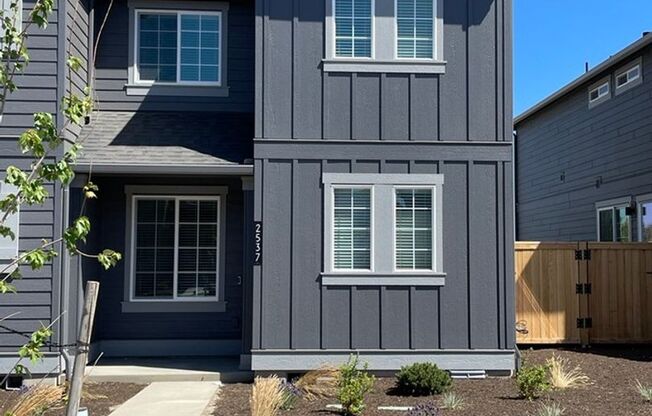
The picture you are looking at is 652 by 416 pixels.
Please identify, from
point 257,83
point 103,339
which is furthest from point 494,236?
point 103,339

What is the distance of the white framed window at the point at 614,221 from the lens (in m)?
14.6

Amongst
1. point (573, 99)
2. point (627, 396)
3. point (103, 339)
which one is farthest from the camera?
point (573, 99)

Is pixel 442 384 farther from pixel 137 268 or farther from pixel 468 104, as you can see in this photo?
pixel 137 268

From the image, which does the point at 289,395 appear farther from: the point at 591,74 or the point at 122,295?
the point at 591,74

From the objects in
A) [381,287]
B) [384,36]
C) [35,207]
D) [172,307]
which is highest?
[384,36]

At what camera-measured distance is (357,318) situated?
366 inches

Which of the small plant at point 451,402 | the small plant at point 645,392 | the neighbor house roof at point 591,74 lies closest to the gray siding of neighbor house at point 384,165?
the small plant at point 451,402

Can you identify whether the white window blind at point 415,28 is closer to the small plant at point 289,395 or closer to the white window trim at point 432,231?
the white window trim at point 432,231

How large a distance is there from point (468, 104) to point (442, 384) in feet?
12.9

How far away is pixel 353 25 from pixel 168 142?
10.8ft

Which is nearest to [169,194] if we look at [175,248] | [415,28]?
[175,248]

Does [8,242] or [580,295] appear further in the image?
[580,295]

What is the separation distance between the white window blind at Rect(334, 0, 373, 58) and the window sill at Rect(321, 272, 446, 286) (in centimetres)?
317

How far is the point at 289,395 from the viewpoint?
7.71 meters
